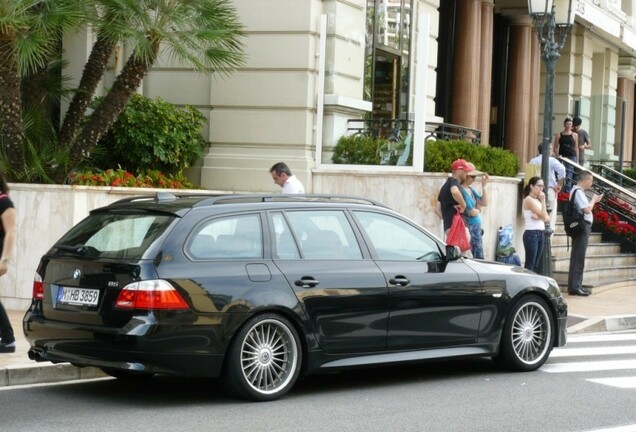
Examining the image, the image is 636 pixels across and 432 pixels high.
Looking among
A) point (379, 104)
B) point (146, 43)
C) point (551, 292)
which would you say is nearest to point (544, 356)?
point (551, 292)

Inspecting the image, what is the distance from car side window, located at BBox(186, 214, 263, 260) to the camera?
356 inches

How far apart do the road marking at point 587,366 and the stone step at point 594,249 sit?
28.7 ft

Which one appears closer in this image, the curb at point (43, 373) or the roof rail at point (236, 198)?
the roof rail at point (236, 198)

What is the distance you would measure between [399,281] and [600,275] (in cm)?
1164

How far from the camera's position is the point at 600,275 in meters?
20.8

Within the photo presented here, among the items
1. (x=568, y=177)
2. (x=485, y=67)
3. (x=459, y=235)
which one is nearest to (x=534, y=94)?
(x=485, y=67)

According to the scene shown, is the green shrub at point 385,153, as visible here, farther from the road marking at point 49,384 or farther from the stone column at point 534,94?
the stone column at point 534,94

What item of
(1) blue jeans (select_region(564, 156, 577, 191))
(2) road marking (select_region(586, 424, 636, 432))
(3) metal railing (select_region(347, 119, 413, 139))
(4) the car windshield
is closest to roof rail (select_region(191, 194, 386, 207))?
(4) the car windshield

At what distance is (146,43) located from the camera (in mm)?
14195

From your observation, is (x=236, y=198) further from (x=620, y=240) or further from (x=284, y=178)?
(x=620, y=240)

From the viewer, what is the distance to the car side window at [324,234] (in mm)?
9672

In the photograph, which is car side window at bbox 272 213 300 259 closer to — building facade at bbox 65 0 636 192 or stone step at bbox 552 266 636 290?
building facade at bbox 65 0 636 192

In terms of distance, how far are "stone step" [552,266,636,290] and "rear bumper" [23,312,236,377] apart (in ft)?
38.0

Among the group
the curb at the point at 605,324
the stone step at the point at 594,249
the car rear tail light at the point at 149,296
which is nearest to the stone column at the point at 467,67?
the stone step at the point at 594,249
